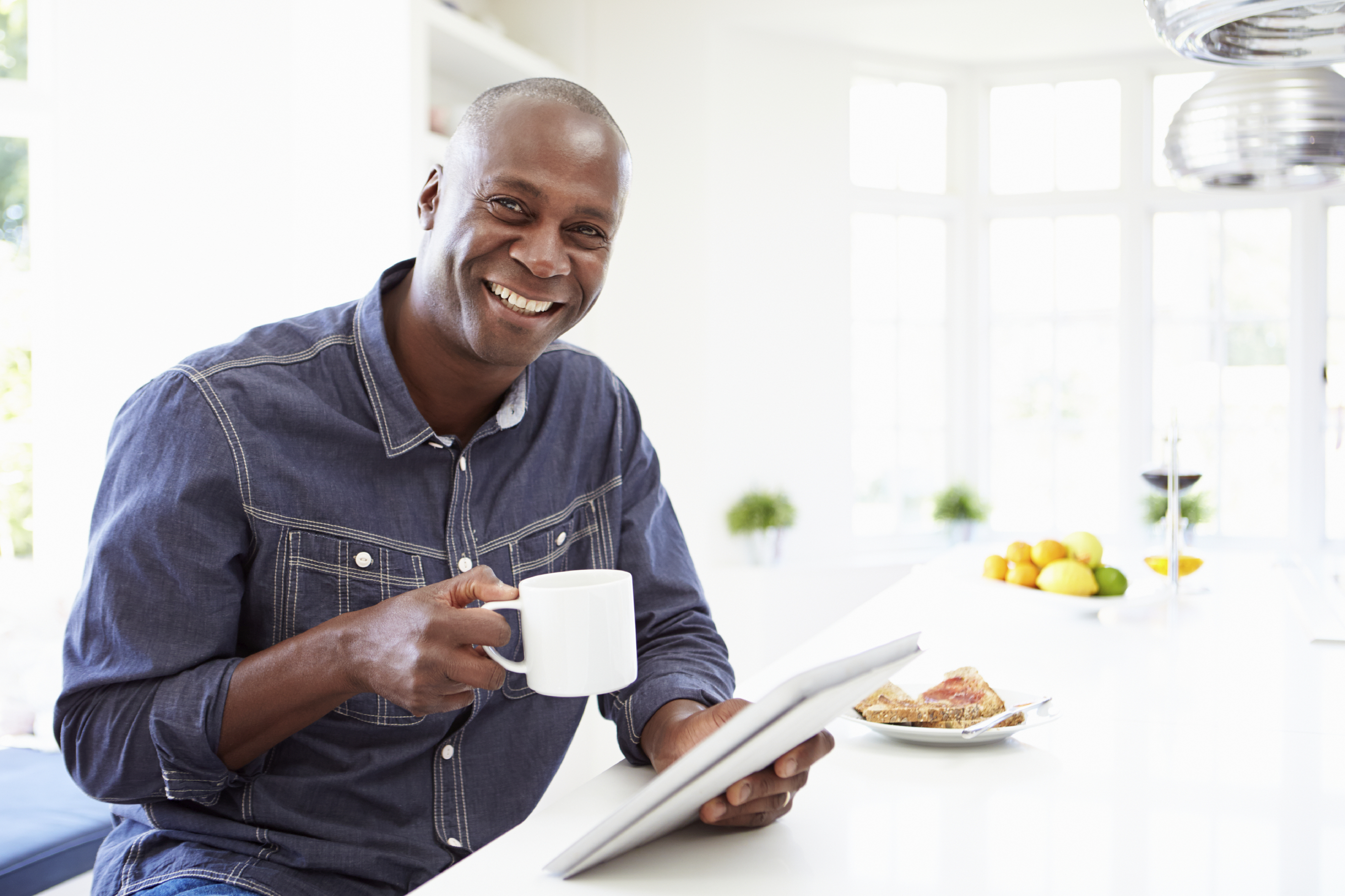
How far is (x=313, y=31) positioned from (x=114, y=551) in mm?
2419

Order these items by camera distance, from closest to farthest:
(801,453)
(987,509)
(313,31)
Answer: (313,31)
(801,453)
(987,509)

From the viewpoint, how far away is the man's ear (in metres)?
1.32

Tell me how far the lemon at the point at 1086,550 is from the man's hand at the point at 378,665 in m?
1.48

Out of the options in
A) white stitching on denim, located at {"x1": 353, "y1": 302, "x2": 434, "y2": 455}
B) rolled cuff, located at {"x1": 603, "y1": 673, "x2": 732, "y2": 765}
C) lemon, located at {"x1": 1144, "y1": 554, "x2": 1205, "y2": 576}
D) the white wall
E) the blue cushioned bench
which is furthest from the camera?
the white wall

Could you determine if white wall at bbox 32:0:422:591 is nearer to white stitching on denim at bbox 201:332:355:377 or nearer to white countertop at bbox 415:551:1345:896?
white stitching on denim at bbox 201:332:355:377

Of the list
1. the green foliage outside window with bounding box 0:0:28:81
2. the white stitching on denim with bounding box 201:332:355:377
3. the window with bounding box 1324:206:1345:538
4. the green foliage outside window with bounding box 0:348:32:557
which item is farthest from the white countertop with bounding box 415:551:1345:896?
the window with bounding box 1324:206:1345:538

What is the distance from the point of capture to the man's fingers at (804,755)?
855 mm

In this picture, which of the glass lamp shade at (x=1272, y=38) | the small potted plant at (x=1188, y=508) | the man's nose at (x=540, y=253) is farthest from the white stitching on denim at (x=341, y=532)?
the small potted plant at (x=1188, y=508)

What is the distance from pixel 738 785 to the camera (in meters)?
0.84

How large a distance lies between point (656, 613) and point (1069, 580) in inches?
41.4

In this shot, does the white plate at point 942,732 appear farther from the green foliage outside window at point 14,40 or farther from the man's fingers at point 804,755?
the green foliage outside window at point 14,40

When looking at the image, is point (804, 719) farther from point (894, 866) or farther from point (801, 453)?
point (801, 453)

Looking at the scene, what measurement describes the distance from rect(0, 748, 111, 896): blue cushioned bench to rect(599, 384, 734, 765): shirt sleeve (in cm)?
107

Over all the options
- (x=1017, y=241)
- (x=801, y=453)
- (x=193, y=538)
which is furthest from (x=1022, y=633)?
(x=1017, y=241)
